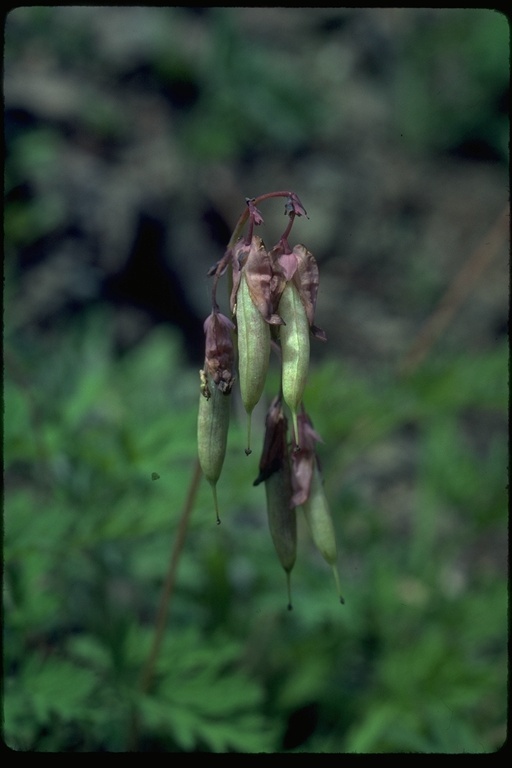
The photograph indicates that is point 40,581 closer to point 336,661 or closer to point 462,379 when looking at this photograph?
point 336,661

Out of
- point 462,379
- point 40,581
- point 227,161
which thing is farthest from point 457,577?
point 227,161

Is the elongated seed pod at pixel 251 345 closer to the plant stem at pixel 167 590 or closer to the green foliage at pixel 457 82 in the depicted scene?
the plant stem at pixel 167 590

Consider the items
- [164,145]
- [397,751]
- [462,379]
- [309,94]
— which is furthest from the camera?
[309,94]

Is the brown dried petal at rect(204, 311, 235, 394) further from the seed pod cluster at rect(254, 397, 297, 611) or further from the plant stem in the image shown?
the plant stem

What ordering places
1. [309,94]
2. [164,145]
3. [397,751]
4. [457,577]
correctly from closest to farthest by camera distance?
[397,751]
[457,577]
[164,145]
[309,94]

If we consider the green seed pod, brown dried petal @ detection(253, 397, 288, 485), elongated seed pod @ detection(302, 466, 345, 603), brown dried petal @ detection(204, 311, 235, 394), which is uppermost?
brown dried petal @ detection(204, 311, 235, 394)

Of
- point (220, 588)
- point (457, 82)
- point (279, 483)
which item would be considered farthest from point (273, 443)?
point (457, 82)

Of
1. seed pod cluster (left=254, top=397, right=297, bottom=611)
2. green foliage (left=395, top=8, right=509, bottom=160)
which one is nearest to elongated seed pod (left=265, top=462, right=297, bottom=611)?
seed pod cluster (left=254, top=397, right=297, bottom=611)

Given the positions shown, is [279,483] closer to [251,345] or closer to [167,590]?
[251,345]
